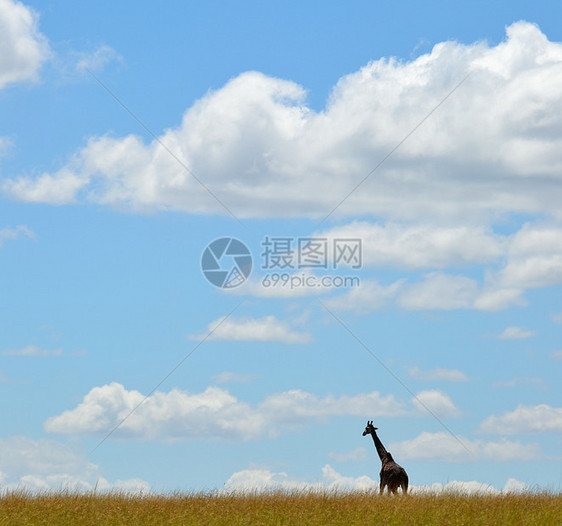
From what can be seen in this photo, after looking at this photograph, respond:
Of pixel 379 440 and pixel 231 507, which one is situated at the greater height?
pixel 379 440

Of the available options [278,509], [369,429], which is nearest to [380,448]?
[369,429]

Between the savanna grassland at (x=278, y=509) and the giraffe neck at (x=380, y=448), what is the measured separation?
391 cm

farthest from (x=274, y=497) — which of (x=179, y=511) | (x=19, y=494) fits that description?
(x=19, y=494)

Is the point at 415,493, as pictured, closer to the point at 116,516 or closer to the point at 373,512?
the point at 373,512

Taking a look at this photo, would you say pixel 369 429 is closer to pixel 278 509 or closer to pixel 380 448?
pixel 380 448

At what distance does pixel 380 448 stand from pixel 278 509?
7965 millimetres

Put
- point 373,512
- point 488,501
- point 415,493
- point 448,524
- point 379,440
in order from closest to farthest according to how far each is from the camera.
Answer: point 448,524 → point 373,512 → point 488,501 → point 415,493 → point 379,440

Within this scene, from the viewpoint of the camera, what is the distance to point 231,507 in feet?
75.6

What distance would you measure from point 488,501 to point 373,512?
3.85 metres

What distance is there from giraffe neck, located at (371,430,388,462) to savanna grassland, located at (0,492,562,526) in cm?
391

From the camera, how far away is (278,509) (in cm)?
2245

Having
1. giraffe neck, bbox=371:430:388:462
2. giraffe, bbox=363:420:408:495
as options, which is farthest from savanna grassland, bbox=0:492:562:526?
giraffe neck, bbox=371:430:388:462

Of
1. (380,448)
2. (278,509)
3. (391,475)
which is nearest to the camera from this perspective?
(278,509)

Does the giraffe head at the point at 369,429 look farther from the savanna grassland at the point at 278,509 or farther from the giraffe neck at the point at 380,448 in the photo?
the savanna grassland at the point at 278,509
